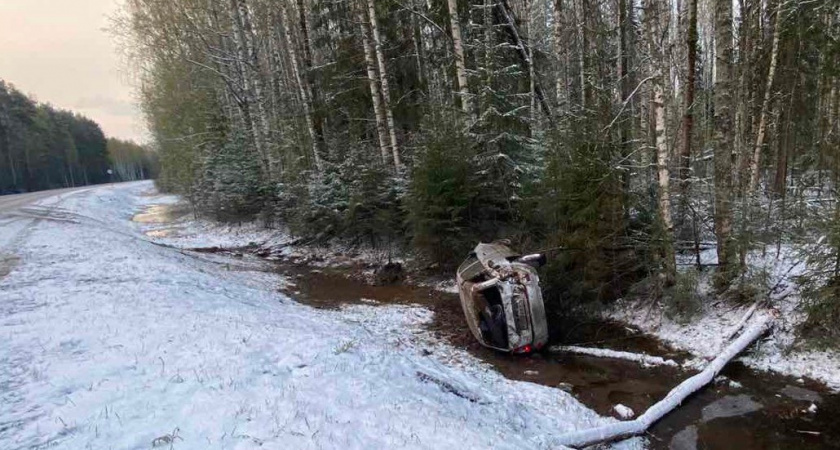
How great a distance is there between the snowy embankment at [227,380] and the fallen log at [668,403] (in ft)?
0.62

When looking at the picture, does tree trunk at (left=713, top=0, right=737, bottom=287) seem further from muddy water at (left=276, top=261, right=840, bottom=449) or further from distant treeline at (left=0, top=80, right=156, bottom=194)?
distant treeline at (left=0, top=80, right=156, bottom=194)

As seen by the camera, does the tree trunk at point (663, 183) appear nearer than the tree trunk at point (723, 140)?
No

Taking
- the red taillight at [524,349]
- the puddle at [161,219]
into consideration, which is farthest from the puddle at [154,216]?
the red taillight at [524,349]

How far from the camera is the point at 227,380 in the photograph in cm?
497

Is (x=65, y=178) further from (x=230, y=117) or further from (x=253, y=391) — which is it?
(x=253, y=391)

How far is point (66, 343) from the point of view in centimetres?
572

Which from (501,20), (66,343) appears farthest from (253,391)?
(501,20)

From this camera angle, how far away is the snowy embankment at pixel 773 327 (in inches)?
252

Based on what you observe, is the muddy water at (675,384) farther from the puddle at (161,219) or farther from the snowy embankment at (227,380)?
the puddle at (161,219)

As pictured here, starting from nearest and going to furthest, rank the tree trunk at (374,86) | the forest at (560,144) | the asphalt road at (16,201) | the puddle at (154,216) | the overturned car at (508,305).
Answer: the overturned car at (508,305) < the forest at (560,144) < the tree trunk at (374,86) < the asphalt road at (16,201) < the puddle at (154,216)

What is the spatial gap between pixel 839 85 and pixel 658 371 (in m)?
13.7

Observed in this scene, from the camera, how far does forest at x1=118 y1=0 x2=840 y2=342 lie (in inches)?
313

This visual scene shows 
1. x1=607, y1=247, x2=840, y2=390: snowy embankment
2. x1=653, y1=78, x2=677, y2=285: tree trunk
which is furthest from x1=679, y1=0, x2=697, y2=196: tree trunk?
x1=607, y1=247, x2=840, y2=390: snowy embankment

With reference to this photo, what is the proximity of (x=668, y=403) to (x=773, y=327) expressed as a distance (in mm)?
2897
